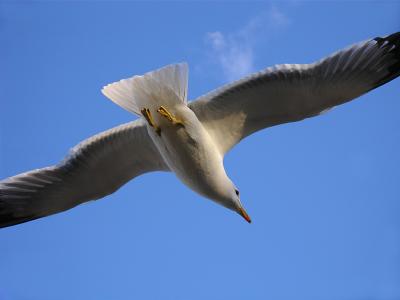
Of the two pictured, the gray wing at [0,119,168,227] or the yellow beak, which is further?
the yellow beak

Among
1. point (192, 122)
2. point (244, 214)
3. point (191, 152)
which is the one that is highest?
point (192, 122)

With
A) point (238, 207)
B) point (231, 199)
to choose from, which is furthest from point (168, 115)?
point (238, 207)

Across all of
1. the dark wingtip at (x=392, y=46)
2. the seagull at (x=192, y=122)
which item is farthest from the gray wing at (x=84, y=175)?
the dark wingtip at (x=392, y=46)

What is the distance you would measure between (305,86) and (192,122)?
108cm

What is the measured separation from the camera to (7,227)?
6.36m

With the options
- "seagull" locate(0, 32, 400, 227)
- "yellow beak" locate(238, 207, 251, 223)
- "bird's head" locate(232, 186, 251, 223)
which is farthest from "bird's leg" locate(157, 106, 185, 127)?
"yellow beak" locate(238, 207, 251, 223)

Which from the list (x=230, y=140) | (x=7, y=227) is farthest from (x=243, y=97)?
(x=7, y=227)

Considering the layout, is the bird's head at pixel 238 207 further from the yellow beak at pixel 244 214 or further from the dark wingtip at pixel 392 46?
the dark wingtip at pixel 392 46

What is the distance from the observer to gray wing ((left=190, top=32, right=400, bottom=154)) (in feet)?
18.4

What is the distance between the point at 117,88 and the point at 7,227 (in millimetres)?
1918

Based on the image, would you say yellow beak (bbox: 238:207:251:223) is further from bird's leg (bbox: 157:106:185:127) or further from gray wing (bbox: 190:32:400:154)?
bird's leg (bbox: 157:106:185:127)

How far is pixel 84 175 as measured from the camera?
6219 millimetres

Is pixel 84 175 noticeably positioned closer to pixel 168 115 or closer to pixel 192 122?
pixel 168 115

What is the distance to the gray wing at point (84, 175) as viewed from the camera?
606 cm
